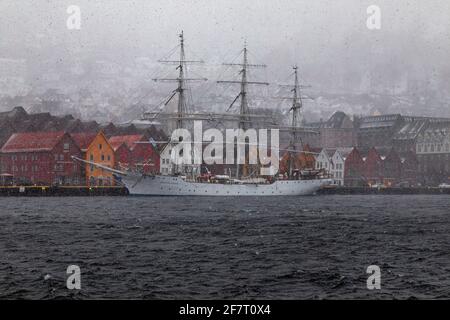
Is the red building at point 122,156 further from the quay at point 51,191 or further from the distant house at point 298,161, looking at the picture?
the distant house at point 298,161

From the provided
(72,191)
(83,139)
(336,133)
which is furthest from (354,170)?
(72,191)

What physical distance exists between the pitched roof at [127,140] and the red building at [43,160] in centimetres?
485

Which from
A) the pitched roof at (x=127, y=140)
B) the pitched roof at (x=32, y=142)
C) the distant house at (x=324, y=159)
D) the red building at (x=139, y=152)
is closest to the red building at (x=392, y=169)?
the distant house at (x=324, y=159)

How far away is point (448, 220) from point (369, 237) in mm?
8703

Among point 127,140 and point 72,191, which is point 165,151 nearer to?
point 127,140

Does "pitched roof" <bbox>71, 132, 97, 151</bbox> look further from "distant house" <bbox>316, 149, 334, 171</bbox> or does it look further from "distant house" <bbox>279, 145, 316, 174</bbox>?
"distant house" <bbox>316, 149, 334, 171</bbox>

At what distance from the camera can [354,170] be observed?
206ft

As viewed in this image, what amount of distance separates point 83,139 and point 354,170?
86.3 feet

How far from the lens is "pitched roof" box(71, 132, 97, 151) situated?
50.8 m

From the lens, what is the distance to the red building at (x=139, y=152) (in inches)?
2099

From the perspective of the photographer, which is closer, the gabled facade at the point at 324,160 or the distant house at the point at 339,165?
the distant house at the point at 339,165

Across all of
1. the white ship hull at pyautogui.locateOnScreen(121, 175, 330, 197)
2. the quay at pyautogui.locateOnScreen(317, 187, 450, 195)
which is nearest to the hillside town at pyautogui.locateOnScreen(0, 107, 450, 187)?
the white ship hull at pyautogui.locateOnScreen(121, 175, 330, 197)

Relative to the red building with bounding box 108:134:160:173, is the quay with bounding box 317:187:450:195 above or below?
below
